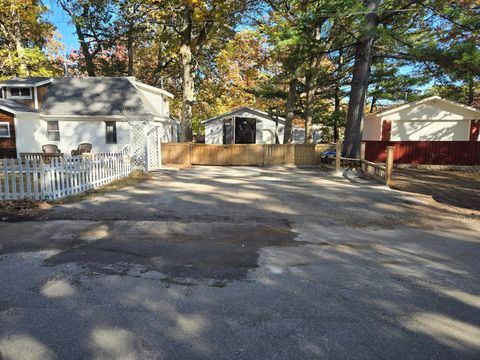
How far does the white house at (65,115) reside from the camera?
17547mm

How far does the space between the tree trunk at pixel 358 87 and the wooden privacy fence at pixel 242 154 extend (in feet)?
11.9

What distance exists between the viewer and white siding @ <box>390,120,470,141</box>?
65.4 ft

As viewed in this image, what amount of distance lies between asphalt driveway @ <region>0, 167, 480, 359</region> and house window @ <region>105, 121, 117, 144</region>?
11521 millimetres

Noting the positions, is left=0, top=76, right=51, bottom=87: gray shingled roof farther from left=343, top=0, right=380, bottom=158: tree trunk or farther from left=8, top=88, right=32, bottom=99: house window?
left=343, top=0, right=380, bottom=158: tree trunk

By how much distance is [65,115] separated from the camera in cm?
1788

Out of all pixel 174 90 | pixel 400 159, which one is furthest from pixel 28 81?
pixel 400 159

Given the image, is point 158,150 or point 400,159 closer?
point 158,150

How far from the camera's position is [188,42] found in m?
20.1

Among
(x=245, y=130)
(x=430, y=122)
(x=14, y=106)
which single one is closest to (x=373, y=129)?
(x=430, y=122)

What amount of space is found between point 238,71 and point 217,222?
88.9ft

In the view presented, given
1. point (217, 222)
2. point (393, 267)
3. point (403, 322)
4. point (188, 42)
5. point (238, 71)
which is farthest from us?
point (238, 71)

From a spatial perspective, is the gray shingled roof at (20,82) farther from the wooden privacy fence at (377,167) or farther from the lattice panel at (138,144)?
the wooden privacy fence at (377,167)

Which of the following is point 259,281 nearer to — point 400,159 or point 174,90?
point 400,159

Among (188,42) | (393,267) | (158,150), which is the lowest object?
(393,267)
